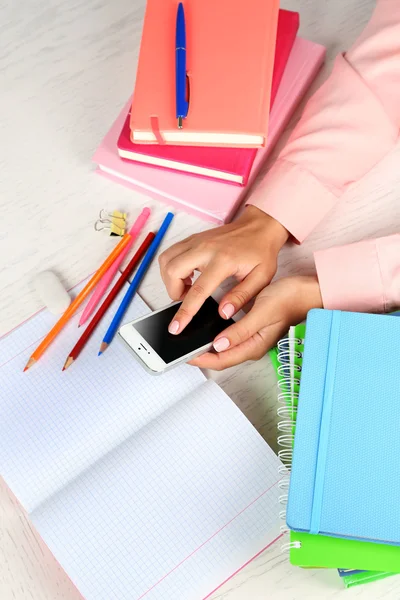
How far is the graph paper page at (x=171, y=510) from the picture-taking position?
2.15ft

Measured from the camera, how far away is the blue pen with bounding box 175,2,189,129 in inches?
31.5

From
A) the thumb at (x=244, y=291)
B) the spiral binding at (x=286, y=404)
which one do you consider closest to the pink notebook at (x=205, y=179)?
the thumb at (x=244, y=291)

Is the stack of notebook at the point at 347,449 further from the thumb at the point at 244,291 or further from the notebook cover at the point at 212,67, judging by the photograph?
the notebook cover at the point at 212,67

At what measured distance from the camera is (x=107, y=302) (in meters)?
0.79

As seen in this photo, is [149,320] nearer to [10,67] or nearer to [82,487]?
[82,487]

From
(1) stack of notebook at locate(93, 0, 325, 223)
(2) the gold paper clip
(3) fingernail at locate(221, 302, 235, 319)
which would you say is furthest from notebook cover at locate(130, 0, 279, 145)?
(3) fingernail at locate(221, 302, 235, 319)

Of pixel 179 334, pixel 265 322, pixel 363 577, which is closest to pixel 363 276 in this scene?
pixel 265 322

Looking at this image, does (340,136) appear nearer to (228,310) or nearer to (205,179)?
(205,179)

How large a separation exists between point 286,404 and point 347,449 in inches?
4.4

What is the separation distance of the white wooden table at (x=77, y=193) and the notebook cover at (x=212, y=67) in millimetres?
112

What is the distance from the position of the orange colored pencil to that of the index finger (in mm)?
131

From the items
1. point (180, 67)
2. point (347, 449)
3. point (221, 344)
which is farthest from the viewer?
point (180, 67)

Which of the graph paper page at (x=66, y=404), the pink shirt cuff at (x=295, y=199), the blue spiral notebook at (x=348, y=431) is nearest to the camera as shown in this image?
the blue spiral notebook at (x=348, y=431)

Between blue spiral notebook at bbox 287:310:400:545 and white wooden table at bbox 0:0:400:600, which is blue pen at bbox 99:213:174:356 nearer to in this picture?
white wooden table at bbox 0:0:400:600
